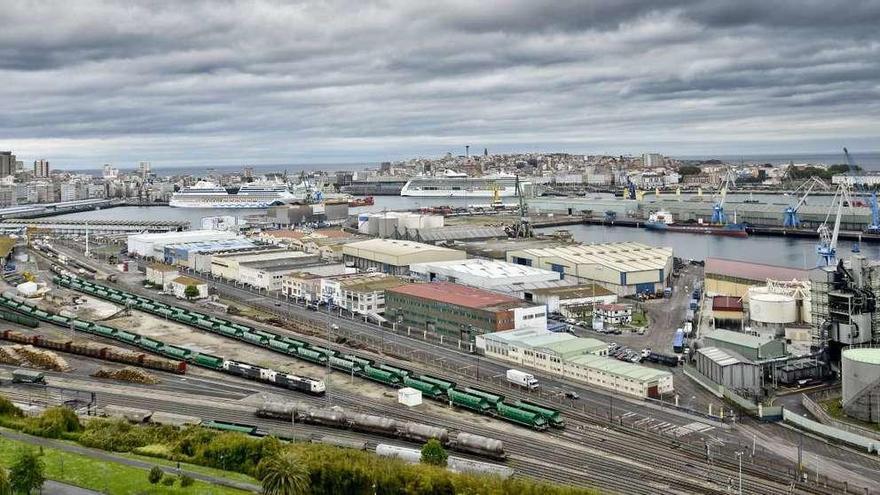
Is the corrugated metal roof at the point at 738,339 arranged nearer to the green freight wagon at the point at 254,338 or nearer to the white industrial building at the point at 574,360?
the white industrial building at the point at 574,360

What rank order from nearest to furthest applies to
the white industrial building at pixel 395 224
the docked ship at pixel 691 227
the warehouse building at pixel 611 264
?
the warehouse building at pixel 611 264 → the white industrial building at pixel 395 224 → the docked ship at pixel 691 227

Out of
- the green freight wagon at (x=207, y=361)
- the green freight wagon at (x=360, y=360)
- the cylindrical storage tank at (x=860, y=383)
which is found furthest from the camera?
the green freight wagon at (x=207, y=361)

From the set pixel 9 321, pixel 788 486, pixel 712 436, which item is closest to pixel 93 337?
pixel 9 321

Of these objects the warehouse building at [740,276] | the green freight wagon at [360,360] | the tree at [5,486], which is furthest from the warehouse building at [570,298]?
the tree at [5,486]

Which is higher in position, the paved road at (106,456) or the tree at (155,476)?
the tree at (155,476)

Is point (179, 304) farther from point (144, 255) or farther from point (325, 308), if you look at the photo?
point (144, 255)

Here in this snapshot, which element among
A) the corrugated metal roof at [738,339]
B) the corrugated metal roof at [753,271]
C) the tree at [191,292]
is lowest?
the tree at [191,292]

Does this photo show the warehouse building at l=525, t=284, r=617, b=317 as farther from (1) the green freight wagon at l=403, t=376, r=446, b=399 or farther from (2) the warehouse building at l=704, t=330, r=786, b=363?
(1) the green freight wagon at l=403, t=376, r=446, b=399

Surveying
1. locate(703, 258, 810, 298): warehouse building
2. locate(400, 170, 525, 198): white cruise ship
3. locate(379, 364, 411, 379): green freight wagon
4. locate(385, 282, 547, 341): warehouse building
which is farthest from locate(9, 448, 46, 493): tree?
locate(400, 170, 525, 198): white cruise ship

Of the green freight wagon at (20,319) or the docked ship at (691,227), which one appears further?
the docked ship at (691,227)
